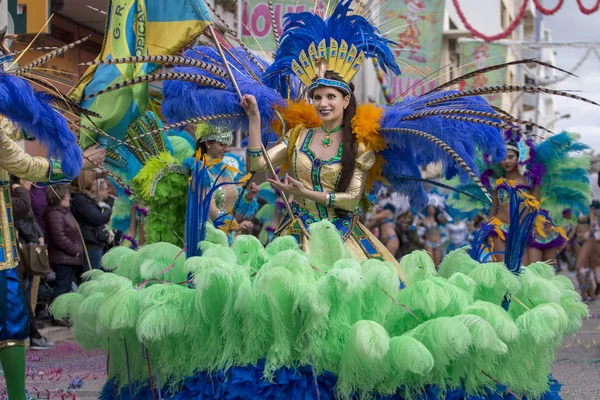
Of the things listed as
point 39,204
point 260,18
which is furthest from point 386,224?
point 39,204

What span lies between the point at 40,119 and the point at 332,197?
1.49 meters

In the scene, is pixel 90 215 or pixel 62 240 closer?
pixel 62 240

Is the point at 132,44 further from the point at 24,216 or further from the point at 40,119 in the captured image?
the point at 24,216

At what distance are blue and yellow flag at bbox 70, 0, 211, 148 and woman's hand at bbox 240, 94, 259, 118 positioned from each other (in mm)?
436

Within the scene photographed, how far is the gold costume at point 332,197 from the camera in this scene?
16.6 feet

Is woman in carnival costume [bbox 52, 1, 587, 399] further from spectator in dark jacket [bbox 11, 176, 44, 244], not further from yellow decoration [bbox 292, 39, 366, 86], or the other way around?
spectator in dark jacket [bbox 11, 176, 44, 244]

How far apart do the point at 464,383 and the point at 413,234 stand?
12.2 meters

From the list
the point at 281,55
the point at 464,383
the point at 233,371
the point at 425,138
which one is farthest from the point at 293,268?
the point at 281,55

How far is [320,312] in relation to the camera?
385 centimetres

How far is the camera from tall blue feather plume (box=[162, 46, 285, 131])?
5.05m

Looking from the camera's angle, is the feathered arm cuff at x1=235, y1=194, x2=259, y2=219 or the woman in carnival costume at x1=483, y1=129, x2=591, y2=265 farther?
the woman in carnival costume at x1=483, y1=129, x2=591, y2=265

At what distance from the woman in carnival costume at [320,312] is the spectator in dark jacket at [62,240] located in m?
4.54

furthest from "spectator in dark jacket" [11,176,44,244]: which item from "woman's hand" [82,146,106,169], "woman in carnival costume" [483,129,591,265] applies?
"woman in carnival costume" [483,129,591,265]

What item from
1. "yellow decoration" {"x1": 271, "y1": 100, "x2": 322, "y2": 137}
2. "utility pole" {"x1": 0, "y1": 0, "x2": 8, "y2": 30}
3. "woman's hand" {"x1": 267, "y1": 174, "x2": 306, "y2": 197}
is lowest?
"woman's hand" {"x1": 267, "y1": 174, "x2": 306, "y2": 197}
